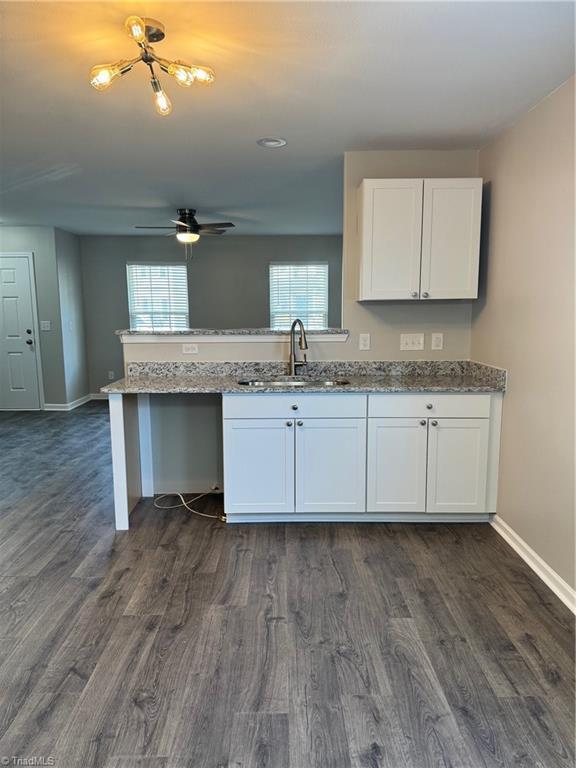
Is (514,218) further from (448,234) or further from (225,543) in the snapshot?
(225,543)

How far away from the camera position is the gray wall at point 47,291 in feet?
19.2

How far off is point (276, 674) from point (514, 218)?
254 centimetres

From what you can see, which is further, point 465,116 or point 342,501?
point 342,501

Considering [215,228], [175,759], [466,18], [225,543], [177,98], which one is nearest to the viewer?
[175,759]

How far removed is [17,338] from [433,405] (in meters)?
5.67

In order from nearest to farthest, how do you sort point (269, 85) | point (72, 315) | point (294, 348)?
point (269, 85) < point (294, 348) < point (72, 315)

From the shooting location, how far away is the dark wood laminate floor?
1419mm

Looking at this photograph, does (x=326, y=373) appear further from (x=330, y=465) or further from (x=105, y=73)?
(x=105, y=73)

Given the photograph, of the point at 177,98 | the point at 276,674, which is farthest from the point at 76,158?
the point at 276,674

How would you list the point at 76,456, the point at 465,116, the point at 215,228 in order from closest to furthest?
1. the point at 465,116
2. the point at 76,456
3. the point at 215,228

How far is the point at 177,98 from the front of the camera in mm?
2283

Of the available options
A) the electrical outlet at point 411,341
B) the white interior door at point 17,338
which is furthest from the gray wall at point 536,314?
the white interior door at point 17,338

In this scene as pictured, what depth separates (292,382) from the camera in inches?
121

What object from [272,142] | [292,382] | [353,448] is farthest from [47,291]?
[353,448]
